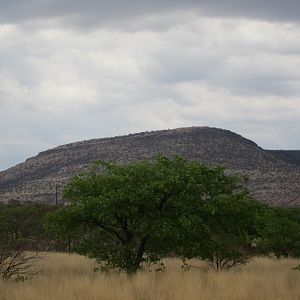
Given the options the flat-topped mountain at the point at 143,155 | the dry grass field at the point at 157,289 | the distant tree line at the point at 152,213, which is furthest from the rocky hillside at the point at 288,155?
the dry grass field at the point at 157,289

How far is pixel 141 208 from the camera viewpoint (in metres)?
15.4

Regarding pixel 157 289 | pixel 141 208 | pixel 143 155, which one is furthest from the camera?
pixel 143 155

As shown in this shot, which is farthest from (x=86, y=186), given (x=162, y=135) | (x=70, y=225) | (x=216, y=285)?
(x=162, y=135)

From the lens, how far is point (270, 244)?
32.7 meters

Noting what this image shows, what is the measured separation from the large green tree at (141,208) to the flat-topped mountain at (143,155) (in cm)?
6662

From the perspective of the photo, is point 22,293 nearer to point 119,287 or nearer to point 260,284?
point 119,287

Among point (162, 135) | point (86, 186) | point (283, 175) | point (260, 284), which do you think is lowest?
point (260, 284)

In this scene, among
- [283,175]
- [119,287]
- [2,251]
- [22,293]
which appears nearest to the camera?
[22,293]

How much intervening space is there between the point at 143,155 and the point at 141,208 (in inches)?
3319

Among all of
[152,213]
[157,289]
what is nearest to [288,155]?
[152,213]

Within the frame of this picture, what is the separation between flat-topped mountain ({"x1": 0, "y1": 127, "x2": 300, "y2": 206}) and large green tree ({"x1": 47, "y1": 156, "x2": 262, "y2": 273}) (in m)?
66.6

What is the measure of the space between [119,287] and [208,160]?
8822cm

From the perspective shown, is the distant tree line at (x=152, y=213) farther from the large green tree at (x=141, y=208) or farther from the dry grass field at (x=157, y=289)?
the dry grass field at (x=157, y=289)

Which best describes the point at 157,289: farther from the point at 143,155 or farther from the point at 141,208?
the point at 143,155
